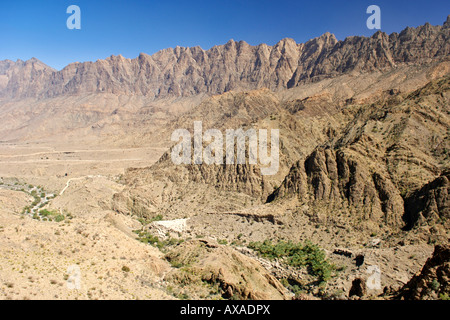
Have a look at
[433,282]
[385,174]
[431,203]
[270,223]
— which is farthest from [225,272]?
[385,174]

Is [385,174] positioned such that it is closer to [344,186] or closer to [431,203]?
[344,186]

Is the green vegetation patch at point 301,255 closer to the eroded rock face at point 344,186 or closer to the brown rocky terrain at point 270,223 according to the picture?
the brown rocky terrain at point 270,223

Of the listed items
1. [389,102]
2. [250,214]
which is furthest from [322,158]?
[389,102]

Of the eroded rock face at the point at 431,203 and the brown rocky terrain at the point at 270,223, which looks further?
the eroded rock face at the point at 431,203

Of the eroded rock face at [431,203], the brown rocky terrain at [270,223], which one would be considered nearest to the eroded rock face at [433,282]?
the brown rocky terrain at [270,223]
